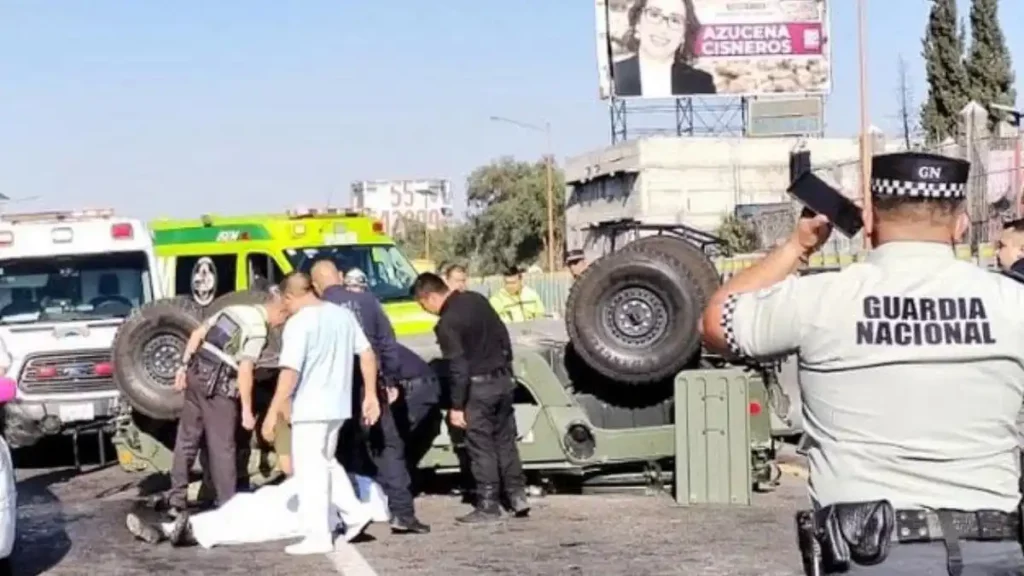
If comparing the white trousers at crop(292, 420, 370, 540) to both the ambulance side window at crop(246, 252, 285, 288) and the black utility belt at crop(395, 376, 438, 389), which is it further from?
the ambulance side window at crop(246, 252, 285, 288)

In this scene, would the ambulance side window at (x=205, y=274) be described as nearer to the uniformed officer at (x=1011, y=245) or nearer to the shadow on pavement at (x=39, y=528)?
the shadow on pavement at (x=39, y=528)

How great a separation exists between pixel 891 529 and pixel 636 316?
8322mm

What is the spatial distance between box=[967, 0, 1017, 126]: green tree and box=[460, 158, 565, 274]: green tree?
79.6 ft

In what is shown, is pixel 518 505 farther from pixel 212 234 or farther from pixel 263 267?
pixel 212 234

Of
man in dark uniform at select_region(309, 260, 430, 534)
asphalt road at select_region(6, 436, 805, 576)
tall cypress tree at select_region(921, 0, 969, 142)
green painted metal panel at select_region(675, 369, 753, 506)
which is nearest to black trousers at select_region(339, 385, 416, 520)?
man in dark uniform at select_region(309, 260, 430, 534)

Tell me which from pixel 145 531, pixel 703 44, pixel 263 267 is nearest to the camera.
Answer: pixel 145 531

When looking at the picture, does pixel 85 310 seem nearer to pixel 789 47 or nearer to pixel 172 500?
pixel 172 500

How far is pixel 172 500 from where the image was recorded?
11141mm

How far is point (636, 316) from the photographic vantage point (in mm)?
11703

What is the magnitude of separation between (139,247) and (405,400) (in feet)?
16.7

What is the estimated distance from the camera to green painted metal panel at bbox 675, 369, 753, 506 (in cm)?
1120

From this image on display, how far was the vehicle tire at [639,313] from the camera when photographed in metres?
11.6

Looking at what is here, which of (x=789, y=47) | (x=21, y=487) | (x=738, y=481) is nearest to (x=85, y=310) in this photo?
(x=21, y=487)

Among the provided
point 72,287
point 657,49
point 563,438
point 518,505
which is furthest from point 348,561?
point 657,49
